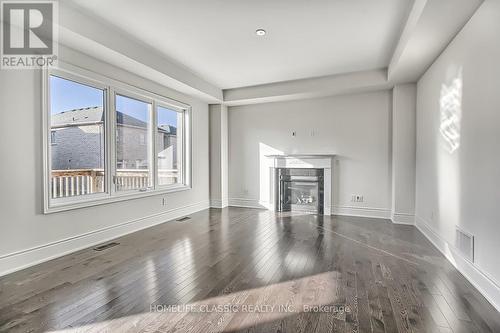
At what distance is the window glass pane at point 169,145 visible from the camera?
5.00 metres

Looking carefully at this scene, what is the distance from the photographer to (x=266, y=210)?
5.99m

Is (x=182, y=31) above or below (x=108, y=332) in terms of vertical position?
above

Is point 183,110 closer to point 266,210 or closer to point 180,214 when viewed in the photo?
point 180,214

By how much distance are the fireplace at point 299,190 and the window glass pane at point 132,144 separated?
2.84 meters

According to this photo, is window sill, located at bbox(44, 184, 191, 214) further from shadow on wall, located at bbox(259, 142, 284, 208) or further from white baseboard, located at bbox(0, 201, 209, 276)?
shadow on wall, located at bbox(259, 142, 284, 208)

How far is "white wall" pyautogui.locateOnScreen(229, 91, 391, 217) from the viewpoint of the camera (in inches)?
204

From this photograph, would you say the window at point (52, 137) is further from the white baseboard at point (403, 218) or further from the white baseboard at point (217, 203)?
the white baseboard at point (403, 218)

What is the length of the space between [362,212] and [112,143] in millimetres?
4716

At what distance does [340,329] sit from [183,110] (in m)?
4.88

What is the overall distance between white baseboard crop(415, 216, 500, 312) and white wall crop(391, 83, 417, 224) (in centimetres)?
95

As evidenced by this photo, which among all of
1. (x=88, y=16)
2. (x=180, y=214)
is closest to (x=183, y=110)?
(x=180, y=214)

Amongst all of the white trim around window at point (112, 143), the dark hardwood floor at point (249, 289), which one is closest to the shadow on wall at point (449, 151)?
the dark hardwood floor at point (249, 289)

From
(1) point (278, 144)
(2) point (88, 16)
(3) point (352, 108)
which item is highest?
(2) point (88, 16)

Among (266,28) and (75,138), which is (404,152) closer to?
(266,28)
